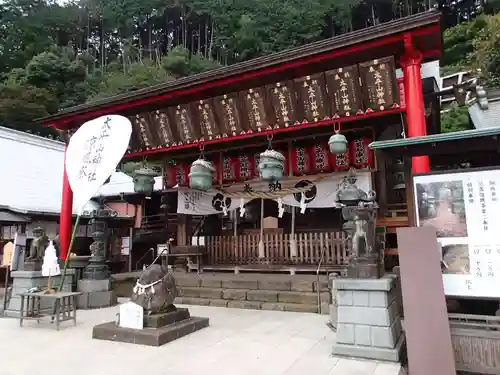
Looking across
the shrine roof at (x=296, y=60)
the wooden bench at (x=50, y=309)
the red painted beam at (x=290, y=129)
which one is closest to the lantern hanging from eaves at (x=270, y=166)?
the red painted beam at (x=290, y=129)

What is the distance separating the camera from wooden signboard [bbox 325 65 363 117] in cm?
A: 803

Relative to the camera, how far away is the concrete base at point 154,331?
5.38 metres

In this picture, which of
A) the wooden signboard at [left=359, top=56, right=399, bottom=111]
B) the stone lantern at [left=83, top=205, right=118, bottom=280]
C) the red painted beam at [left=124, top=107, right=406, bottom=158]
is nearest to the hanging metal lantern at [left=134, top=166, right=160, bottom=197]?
the stone lantern at [left=83, top=205, right=118, bottom=280]

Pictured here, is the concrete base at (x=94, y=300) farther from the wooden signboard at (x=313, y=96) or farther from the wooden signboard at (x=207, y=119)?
the wooden signboard at (x=313, y=96)

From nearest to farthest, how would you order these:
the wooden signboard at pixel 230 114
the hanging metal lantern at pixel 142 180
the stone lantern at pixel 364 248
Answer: the stone lantern at pixel 364 248 → the wooden signboard at pixel 230 114 → the hanging metal lantern at pixel 142 180

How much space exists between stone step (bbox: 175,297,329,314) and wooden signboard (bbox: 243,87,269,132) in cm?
454

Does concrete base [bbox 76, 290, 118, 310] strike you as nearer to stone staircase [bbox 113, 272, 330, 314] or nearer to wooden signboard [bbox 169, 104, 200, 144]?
stone staircase [bbox 113, 272, 330, 314]

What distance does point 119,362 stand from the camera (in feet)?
15.2

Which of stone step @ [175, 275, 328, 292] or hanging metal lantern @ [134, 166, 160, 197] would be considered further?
hanging metal lantern @ [134, 166, 160, 197]

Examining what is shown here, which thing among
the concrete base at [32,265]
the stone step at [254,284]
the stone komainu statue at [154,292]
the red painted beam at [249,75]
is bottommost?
the stone step at [254,284]

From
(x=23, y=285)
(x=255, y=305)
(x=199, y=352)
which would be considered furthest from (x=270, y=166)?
(x=23, y=285)

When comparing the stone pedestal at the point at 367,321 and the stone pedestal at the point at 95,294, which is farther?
the stone pedestal at the point at 95,294

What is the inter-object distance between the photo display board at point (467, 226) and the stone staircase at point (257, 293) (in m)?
3.43

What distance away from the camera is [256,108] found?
9359mm
